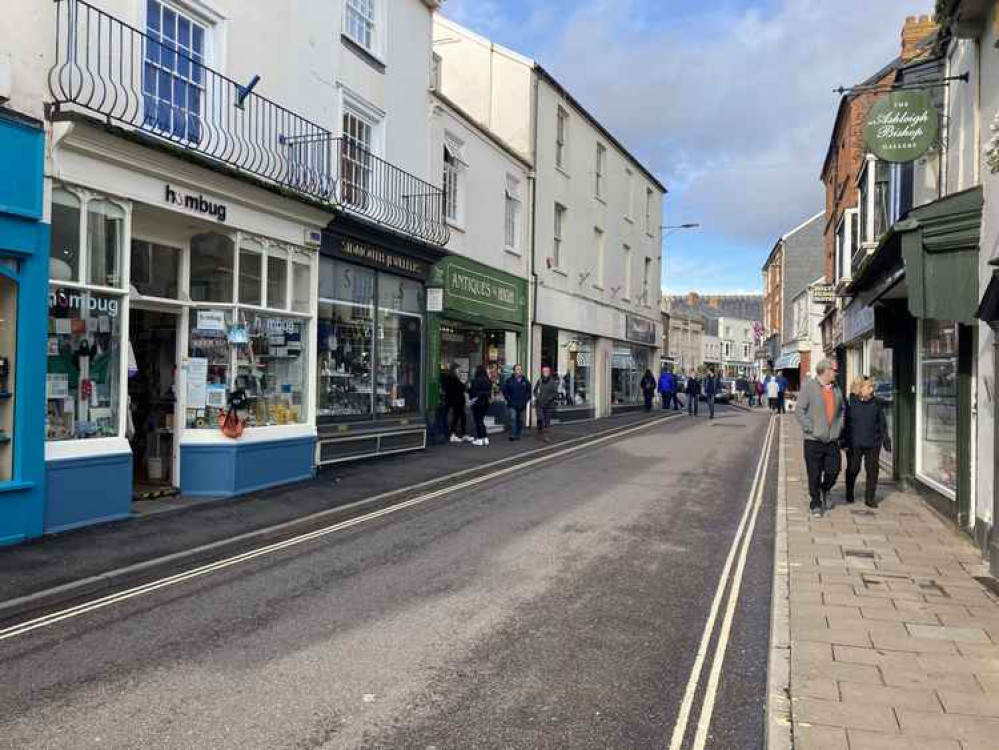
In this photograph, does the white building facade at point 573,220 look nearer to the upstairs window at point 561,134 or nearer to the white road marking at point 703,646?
the upstairs window at point 561,134

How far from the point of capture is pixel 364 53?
13180mm

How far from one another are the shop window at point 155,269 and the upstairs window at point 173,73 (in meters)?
1.40

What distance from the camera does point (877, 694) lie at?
4.08m

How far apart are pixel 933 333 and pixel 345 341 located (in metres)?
8.45

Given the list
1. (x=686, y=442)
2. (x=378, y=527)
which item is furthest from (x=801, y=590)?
(x=686, y=442)

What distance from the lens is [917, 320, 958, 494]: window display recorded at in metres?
8.85

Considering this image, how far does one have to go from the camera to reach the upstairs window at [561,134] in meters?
22.7

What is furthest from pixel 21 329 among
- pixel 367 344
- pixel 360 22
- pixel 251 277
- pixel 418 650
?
pixel 360 22

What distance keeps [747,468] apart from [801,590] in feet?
26.4

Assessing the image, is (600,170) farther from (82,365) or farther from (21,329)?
(21,329)

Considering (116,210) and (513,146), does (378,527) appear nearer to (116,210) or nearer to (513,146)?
(116,210)

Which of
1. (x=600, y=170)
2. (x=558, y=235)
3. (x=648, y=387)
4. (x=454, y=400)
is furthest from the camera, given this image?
(x=648, y=387)

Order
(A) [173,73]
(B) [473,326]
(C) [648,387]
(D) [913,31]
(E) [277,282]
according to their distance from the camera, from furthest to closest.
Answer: (C) [648,387] < (B) [473,326] < (D) [913,31] < (E) [277,282] < (A) [173,73]

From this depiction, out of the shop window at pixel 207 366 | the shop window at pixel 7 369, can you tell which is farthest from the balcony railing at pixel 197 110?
the shop window at pixel 207 366
